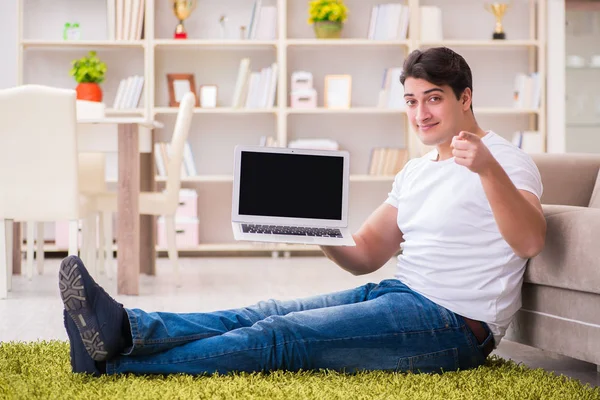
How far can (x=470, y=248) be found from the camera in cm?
175

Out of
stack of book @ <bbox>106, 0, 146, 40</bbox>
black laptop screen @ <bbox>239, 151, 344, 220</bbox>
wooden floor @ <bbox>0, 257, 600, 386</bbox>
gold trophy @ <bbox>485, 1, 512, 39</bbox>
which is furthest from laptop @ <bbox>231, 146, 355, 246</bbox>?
gold trophy @ <bbox>485, 1, 512, 39</bbox>

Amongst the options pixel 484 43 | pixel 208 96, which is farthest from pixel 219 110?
pixel 484 43

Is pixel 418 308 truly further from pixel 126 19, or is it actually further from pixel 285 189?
pixel 126 19

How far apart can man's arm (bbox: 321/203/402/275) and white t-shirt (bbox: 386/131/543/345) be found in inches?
6.5

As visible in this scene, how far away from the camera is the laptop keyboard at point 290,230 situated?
73.2 inches

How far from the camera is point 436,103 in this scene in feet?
5.87

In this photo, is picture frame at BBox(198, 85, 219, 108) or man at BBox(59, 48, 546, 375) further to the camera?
picture frame at BBox(198, 85, 219, 108)

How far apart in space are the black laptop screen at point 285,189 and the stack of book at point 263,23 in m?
3.69

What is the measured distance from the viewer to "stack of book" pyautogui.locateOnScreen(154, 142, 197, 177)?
549 centimetres

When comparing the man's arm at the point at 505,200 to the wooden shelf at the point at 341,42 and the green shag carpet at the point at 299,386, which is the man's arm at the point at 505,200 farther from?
the wooden shelf at the point at 341,42

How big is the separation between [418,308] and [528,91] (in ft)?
13.9

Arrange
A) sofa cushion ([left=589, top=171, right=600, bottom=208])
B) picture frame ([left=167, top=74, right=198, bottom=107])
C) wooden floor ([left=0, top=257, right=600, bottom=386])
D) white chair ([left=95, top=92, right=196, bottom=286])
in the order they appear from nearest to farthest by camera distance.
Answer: wooden floor ([left=0, top=257, right=600, bottom=386]), sofa cushion ([left=589, top=171, right=600, bottom=208]), white chair ([left=95, top=92, right=196, bottom=286]), picture frame ([left=167, top=74, right=198, bottom=107])

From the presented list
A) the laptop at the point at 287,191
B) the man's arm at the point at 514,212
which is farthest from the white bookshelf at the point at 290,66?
the man's arm at the point at 514,212

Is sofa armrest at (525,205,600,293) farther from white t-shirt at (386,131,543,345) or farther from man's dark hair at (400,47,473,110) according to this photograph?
man's dark hair at (400,47,473,110)
